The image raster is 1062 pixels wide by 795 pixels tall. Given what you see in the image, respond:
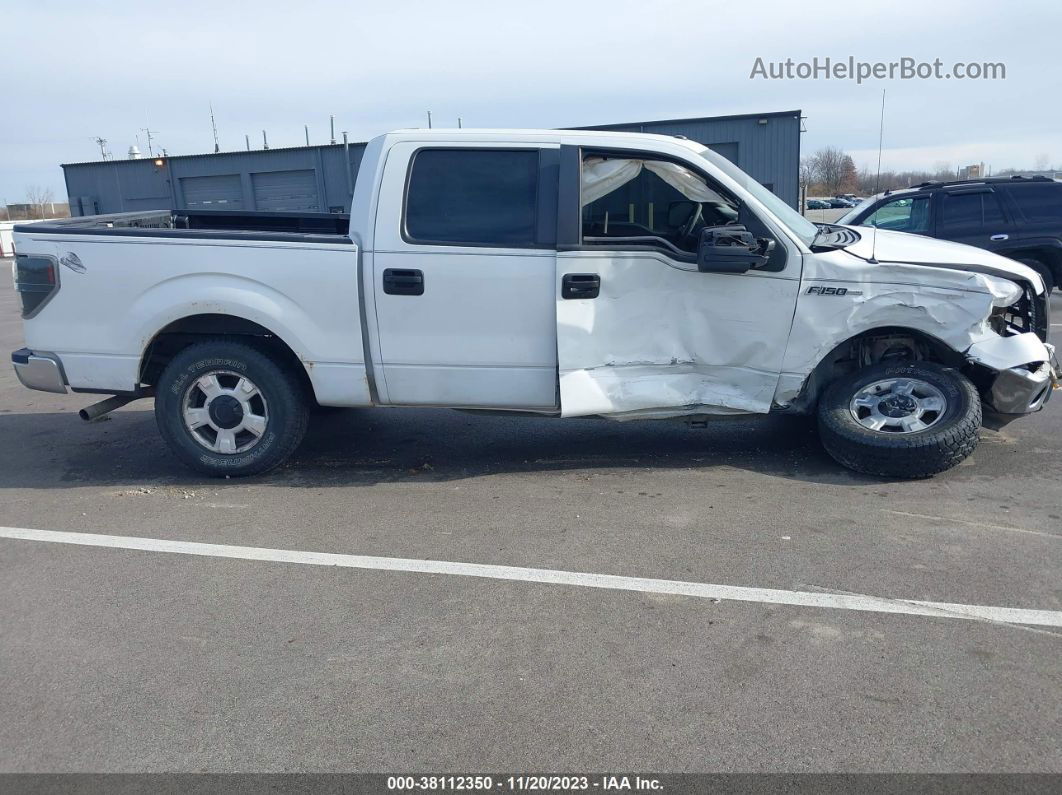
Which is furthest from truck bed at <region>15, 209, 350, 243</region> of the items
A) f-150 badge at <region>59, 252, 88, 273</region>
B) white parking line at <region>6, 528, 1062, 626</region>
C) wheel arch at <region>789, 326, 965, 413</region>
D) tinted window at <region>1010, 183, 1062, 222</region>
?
tinted window at <region>1010, 183, 1062, 222</region>

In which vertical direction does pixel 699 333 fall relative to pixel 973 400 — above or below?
above

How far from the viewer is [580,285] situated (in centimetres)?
535

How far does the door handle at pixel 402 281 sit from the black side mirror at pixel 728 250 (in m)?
1.66

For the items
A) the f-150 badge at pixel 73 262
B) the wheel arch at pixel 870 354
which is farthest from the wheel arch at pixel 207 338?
the wheel arch at pixel 870 354

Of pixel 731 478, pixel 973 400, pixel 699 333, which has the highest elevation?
pixel 699 333

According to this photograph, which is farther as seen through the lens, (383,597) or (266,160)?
(266,160)

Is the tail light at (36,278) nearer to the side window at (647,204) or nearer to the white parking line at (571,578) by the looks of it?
the white parking line at (571,578)

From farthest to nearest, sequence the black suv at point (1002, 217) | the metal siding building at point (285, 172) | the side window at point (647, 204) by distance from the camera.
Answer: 1. the metal siding building at point (285, 172)
2. the black suv at point (1002, 217)
3. the side window at point (647, 204)

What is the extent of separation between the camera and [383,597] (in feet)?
13.5

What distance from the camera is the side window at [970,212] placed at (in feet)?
34.9

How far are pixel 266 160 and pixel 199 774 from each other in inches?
1006

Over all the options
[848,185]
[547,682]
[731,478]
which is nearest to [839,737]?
[547,682]

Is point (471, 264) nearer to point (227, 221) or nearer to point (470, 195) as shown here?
point (470, 195)

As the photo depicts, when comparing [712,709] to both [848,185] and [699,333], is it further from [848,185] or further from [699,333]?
[848,185]
